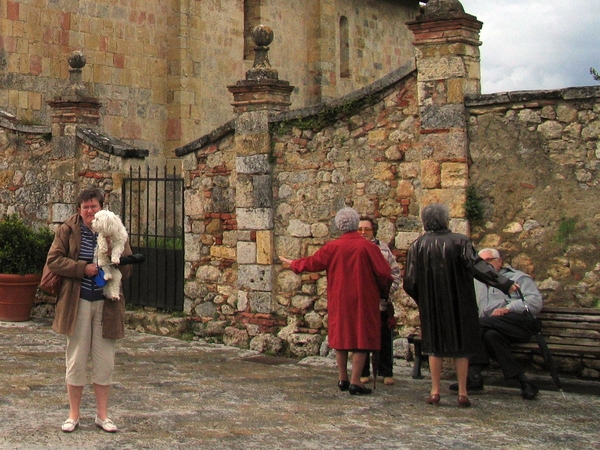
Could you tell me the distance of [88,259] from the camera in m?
6.71

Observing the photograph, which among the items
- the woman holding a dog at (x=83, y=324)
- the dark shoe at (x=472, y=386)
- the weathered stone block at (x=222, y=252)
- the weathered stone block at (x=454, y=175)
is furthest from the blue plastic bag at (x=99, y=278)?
the weathered stone block at (x=222, y=252)

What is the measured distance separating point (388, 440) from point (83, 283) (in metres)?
2.39

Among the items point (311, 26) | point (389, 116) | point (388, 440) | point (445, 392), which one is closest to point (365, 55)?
point (311, 26)

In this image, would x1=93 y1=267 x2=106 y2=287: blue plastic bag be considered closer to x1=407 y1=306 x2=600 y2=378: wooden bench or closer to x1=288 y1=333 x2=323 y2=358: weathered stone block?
x1=407 y1=306 x2=600 y2=378: wooden bench

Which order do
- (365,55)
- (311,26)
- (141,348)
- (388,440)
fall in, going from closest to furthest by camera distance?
(388,440)
(141,348)
(311,26)
(365,55)

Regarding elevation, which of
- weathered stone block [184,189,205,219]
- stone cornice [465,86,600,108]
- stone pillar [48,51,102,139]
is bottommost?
weathered stone block [184,189,205,219]

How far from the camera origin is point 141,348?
10.4m

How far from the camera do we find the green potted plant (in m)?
12.1

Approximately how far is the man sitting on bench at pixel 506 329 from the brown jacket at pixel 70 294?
3032 millimetres

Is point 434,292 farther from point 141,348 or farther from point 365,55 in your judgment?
point 365,55

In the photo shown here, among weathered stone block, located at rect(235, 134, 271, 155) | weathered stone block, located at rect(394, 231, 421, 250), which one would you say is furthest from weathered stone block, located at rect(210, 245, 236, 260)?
weathered stone block, located at rect(394, 231, 421, 250)

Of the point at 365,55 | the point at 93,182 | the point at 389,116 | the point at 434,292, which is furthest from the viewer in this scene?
the point at 365,55

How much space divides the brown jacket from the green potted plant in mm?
5703

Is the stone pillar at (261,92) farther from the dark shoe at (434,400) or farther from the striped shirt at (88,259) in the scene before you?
the dark shoe at (434,400)
